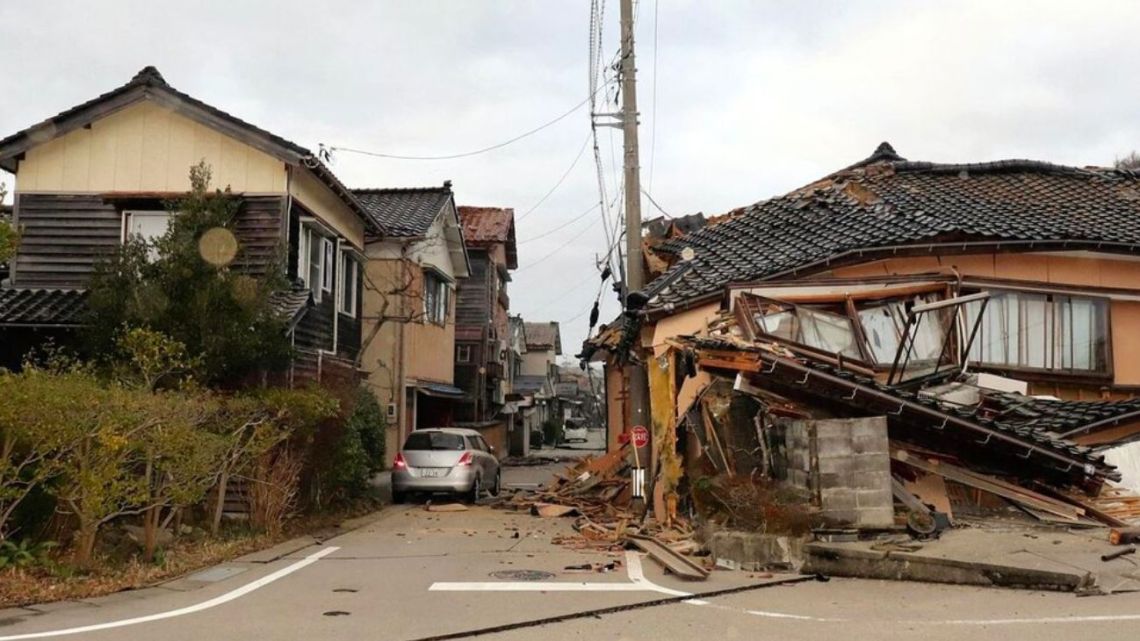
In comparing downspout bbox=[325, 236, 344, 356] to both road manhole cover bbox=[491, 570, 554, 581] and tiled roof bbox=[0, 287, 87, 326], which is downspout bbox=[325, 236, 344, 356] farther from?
road manhole cover bbox=[491, 570, 554, 581]

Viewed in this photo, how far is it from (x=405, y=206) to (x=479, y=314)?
390 inches

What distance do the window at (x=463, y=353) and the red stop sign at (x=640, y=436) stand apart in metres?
21.8

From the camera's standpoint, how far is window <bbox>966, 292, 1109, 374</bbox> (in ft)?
49.7

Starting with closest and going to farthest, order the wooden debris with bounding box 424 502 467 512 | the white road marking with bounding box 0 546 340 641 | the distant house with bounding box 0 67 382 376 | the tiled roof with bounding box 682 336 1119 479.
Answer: the white road marking with bounding box 0 546 340 641 → the tiled roof with bounding box 682 336 1119 479 → the distant house with bounding box 0 67 382 376 → the wooden debris with bounding box 424 502 467 512

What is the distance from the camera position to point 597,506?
17.1 m

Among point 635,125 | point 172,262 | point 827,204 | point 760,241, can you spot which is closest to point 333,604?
point 172,262

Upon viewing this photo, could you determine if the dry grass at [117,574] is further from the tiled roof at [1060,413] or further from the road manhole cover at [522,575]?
the tiled roof at [1060,413]

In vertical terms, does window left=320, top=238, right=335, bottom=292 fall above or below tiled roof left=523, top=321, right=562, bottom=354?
below

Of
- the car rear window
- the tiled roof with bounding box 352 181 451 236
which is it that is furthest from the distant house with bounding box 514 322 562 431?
the car rear window

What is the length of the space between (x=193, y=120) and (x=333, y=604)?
11444 millimetres

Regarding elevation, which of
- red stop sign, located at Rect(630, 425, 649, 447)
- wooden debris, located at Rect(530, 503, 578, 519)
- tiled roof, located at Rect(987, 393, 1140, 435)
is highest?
tiled roof, located at Rect(987, 393, 1140, 435)

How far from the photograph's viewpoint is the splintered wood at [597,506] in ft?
41.7

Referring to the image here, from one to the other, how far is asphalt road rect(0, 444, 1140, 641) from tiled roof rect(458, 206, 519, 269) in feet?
85.2

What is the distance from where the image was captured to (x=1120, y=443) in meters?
12.1
